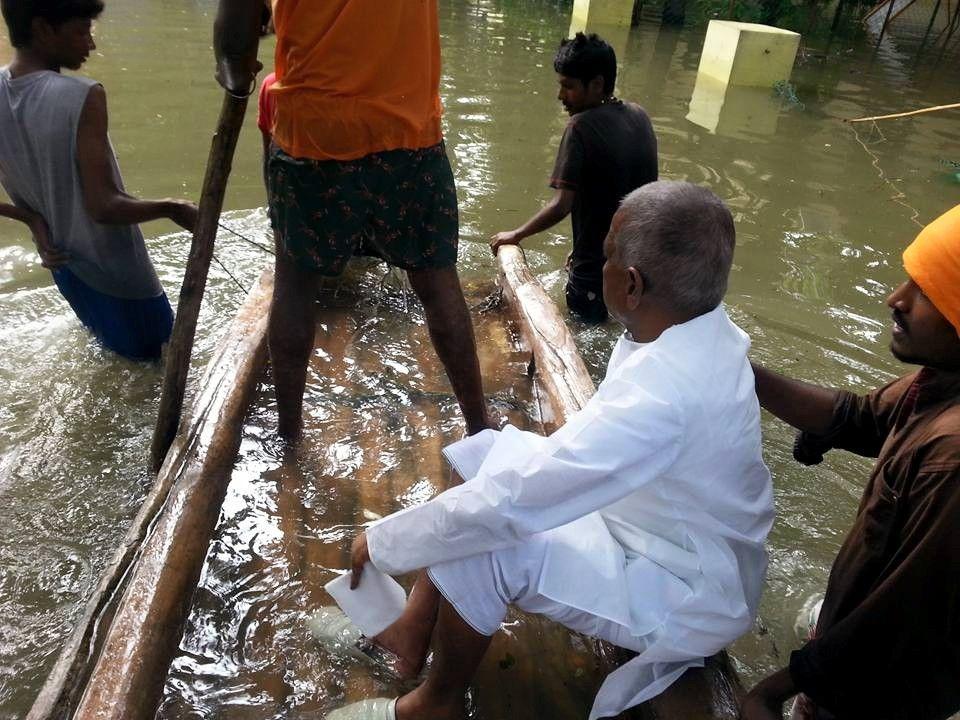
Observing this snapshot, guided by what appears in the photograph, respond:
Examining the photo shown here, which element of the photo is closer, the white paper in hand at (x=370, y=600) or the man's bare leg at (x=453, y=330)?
the white paper in hand at (x=370, y=600)

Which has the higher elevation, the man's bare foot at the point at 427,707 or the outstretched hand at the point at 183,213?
the outstretched hand at the point at 183,213

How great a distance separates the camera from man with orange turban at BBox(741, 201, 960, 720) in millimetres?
1276

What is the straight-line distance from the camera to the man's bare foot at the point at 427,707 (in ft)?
5.17

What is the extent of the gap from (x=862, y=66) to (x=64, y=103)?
13959 millimetres

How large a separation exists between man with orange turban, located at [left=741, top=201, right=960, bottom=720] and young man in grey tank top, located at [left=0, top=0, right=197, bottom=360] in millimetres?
2373

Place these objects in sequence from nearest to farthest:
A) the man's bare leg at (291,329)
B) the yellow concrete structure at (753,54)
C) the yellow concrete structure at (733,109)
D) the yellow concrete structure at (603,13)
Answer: the man's bare leg at (291,329) → the yellow concrete structure at (733,109) → the yellow concrete structure at (753,54) → the yellow concrete structure at (603,13)

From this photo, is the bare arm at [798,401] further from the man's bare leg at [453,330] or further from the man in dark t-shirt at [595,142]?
the man in dark t-shirt at [595,142]

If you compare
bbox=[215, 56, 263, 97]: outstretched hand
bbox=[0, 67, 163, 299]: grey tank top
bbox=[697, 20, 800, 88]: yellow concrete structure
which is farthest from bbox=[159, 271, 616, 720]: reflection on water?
bbox=[697, 20, 800, 88]: yellow concrete structure

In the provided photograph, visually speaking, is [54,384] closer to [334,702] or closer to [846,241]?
[334,702]

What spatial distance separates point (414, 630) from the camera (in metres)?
1.72

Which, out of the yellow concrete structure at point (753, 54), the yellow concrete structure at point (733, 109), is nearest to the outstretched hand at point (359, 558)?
the yellow concrete structure at point (733, 109)

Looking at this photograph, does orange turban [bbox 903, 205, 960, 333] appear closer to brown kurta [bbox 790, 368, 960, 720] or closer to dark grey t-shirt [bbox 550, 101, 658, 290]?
brown kurta [bbox 790, 368, 960, 720]

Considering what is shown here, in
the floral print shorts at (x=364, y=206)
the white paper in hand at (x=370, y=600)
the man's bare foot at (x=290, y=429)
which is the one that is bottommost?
the man's bare foot at (x=290, y=429)

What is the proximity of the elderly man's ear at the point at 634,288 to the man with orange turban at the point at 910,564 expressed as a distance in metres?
0.52
